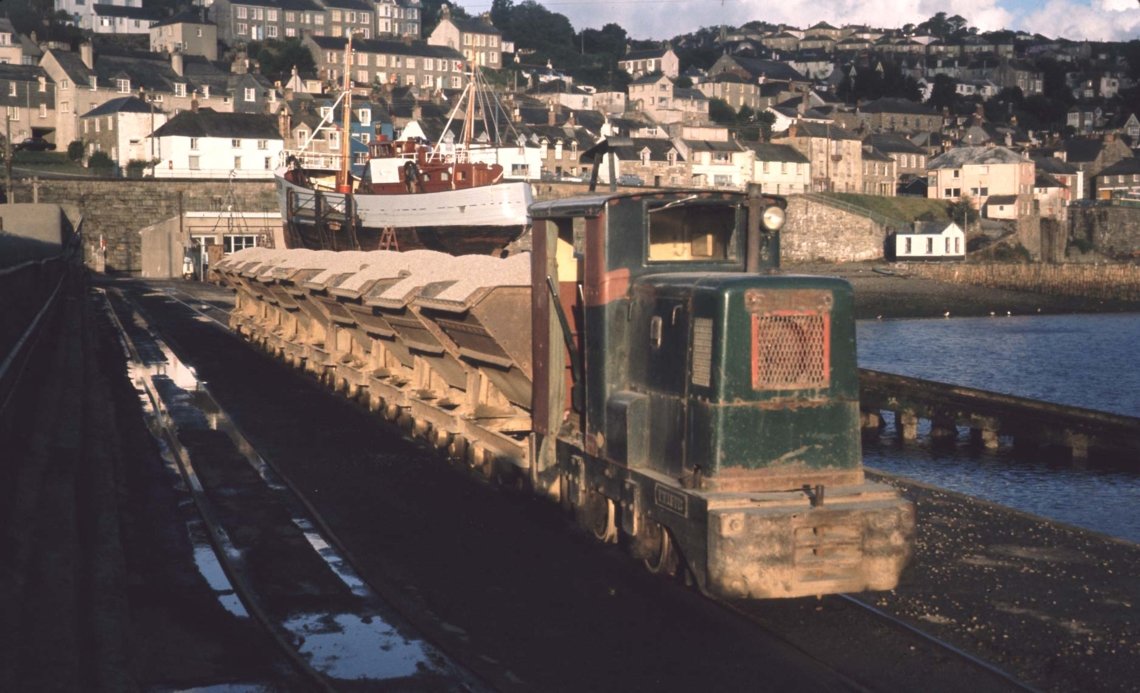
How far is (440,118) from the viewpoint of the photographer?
11956 centimetres

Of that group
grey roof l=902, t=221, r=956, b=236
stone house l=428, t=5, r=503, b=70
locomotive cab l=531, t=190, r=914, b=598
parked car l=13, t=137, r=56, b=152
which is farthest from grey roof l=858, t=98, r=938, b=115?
locomotive cab l=531, t=190, r=914, b=598

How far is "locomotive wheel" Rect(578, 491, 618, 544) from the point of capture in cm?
1213

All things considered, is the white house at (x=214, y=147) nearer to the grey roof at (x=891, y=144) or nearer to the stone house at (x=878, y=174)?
the stone house at (x=878, y=174)

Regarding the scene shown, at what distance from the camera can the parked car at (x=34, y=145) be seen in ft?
363

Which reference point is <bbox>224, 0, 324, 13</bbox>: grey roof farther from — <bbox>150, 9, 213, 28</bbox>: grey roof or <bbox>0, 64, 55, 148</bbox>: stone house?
<bbox>0, 64, 55, 148</bbox>: stone house

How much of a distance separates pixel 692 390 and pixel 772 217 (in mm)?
1841

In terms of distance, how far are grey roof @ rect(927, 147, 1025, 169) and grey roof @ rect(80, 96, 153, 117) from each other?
75.6 m

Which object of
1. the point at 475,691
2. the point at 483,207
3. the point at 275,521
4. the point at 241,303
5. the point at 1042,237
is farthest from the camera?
the point at 1042,237

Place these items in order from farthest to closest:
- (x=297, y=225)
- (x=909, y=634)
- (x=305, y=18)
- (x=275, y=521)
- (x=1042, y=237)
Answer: (x=305, y=18) < (x=1042, y=237) < (x=297, y=225) < (x=275, y=521) < (x=909, y=634)

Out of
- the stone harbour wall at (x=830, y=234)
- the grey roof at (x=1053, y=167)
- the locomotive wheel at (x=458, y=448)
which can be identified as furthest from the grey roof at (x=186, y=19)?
the locomotive wheel at (x=458, y=448)

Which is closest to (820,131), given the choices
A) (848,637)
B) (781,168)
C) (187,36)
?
(781,168)

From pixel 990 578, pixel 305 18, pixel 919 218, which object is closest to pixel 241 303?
pixel 990 578

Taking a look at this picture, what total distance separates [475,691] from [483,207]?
5296cm

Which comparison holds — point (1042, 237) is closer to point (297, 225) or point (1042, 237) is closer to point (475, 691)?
point (297, 225)
